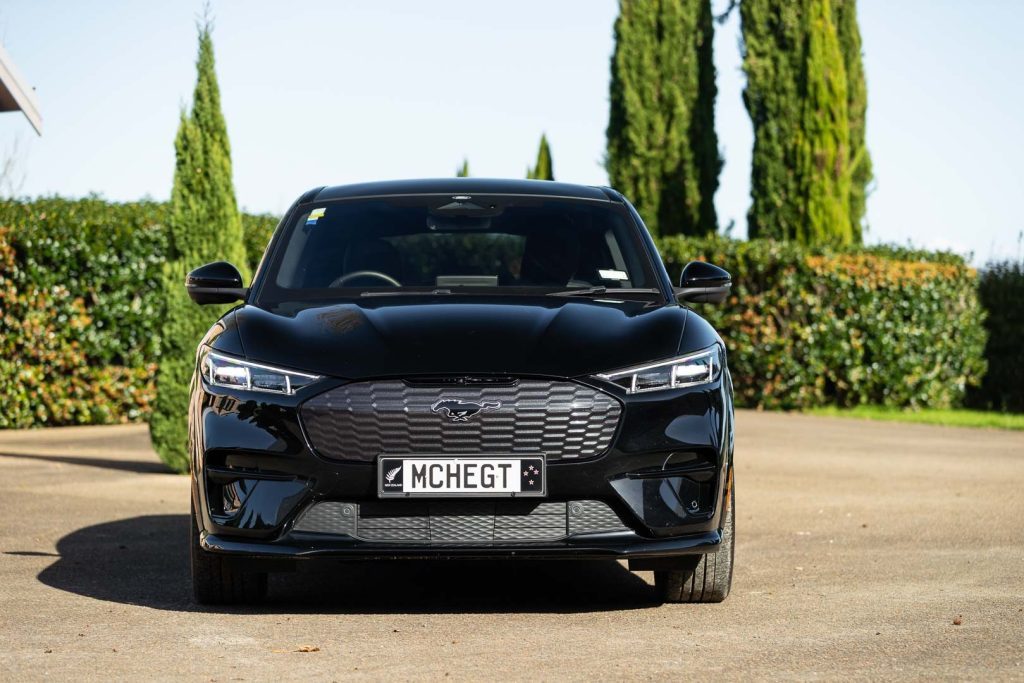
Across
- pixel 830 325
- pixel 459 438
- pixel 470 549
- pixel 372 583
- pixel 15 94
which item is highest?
pixel 15 94

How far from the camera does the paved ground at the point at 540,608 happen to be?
5.27m

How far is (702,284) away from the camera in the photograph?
7.13 meters

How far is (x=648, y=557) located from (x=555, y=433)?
0.60 meters

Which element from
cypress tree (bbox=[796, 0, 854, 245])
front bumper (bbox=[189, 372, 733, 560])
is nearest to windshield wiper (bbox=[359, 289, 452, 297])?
front bumper (bbox=[189, 372, 733, 560])

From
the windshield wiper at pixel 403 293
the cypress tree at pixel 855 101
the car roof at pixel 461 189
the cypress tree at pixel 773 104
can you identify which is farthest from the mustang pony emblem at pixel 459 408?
the cypress tree at pixel 855 101

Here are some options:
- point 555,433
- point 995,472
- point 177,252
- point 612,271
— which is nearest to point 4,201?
point 177,252

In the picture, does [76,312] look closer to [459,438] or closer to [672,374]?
[459,438]

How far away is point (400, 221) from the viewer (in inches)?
287

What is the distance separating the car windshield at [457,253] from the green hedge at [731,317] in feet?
35.4

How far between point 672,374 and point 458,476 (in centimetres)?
88

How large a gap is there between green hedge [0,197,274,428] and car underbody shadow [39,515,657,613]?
29.5ft

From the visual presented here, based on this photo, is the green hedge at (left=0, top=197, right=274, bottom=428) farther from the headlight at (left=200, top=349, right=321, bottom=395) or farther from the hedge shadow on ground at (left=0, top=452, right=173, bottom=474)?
the headlight at (left=200, top=349, right=321, bottom=395)

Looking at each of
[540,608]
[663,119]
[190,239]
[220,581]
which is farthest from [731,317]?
[220,581]

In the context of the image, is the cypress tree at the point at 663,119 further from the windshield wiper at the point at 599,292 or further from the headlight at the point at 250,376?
the headlight at the point at 250,376
